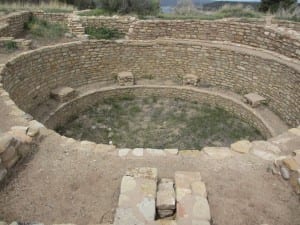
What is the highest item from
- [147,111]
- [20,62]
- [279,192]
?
[20,62]

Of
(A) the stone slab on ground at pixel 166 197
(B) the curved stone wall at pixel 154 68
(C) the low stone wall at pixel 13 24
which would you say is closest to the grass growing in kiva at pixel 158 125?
(B) the curved stone wall at pixel 154 68

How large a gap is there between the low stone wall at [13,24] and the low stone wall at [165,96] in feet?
10.6

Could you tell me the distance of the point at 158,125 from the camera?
7.96 m

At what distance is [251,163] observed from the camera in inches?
181

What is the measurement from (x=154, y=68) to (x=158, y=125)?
268cm

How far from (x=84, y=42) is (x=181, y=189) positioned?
21.6 feet

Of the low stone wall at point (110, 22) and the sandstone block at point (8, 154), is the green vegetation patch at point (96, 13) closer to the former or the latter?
the low stone wall at point (110, 22)

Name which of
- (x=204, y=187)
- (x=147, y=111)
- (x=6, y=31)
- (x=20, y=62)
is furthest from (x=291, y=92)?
(x=6, y=31)

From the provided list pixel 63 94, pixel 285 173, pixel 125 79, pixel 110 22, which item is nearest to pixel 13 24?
pixel 110 22

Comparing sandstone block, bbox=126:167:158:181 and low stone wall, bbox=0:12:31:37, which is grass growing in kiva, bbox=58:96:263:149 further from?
low stone wall, bbox=0:12:31:37

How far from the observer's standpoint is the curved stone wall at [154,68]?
7.65m

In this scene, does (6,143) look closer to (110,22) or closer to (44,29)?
(110,22)

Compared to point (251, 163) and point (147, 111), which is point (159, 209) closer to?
point (251, 163)

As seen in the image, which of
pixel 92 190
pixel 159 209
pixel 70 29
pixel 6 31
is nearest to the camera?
pixel 159 209
